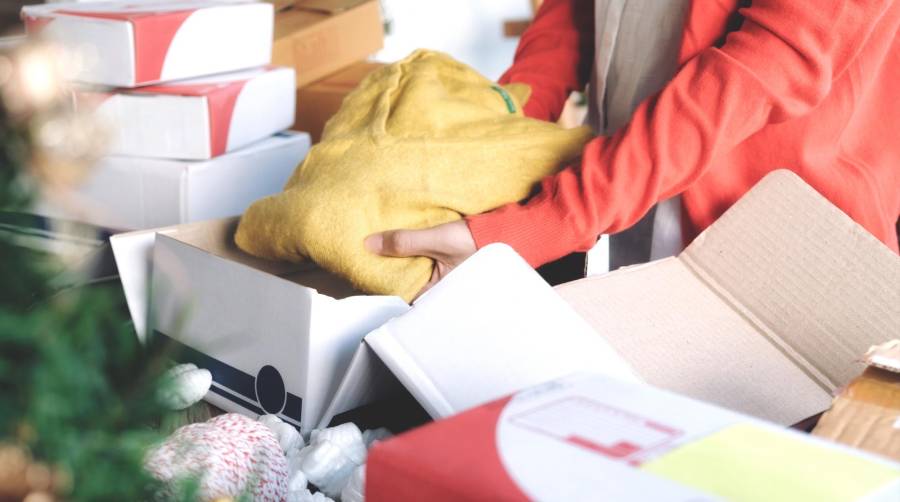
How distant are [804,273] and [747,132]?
130 millimetres

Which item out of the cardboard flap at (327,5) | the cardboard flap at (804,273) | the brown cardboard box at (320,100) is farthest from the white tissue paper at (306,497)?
the cardboard flap at (327,5)

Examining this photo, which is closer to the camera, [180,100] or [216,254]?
[216,254]

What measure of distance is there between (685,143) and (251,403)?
42cm

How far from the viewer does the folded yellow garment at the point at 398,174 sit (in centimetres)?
81

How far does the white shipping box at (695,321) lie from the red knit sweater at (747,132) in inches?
2.5

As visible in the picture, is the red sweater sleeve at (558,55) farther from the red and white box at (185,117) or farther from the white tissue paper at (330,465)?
the white tissue paper at (330,465)

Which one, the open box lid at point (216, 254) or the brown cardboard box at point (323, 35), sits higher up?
the brown cardboard box at point (323, 35)

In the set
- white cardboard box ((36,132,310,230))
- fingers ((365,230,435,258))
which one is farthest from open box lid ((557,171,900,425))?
white cardboard box ((36,132,310,230))

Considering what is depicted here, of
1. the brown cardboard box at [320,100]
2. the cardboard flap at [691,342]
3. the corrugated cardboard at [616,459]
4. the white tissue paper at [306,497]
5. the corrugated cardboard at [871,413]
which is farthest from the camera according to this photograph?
the brown cardboard box at [320,100]

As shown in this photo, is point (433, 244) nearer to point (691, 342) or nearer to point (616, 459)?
point (691, 342)

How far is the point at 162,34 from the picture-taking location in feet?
3.72

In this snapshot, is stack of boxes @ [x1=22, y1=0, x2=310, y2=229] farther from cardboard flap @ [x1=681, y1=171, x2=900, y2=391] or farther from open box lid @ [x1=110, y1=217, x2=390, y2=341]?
cardboard flap @ [x1=681, y1=171, x2=900, y2=391]

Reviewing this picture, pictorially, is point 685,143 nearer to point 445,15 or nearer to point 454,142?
point 454,142

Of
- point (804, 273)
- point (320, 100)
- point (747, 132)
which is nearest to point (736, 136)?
point (747, 132)
